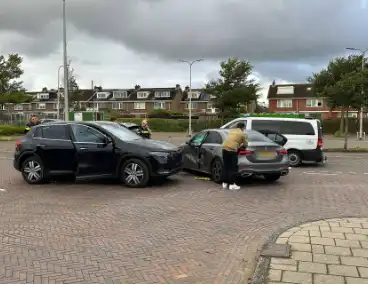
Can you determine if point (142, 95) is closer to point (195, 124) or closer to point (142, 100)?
point (142, 100)

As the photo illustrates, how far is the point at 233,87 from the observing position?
48.9 meters

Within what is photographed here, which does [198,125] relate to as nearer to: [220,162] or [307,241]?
[220,162]

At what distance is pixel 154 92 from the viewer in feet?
272

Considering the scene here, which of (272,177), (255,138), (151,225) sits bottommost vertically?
(151,225)

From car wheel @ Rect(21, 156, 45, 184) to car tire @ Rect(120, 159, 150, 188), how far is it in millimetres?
2087

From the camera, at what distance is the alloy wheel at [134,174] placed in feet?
29.6

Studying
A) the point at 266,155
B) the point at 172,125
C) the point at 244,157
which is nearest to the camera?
the point at 244,157

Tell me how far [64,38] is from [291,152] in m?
17.7

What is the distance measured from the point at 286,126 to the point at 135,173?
706 cm

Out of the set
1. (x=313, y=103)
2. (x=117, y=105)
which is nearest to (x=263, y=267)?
(x=313, y=103)

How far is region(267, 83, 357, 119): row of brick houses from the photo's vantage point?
225ft

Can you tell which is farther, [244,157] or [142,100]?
[142,100]

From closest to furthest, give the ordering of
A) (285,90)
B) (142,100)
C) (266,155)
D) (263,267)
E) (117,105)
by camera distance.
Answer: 1. (263,267)
2. (266,155)
3. (285,90)
4. (142,100)
5. (117,105)

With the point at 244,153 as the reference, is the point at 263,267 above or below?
below
